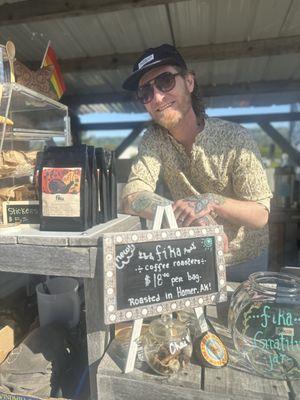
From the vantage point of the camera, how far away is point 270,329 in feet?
3.63

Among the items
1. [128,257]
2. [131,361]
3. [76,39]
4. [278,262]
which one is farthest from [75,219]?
[278,262]

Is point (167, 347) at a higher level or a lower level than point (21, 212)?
lower

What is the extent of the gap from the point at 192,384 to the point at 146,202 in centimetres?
82

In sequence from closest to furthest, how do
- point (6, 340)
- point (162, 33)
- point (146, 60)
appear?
point (6, 340)
point (146, 60)
point (162, 33)

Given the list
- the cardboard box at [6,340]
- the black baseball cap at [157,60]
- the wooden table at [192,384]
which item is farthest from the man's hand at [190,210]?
the cardboard box at [6,340]

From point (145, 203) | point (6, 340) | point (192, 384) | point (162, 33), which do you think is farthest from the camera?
point (162, 33)

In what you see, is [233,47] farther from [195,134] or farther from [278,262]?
[278,262]

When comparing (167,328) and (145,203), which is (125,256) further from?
(145,203)

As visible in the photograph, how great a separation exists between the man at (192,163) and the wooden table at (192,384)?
57cm

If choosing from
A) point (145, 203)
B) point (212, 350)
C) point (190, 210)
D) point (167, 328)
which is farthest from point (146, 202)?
point (212, 350)

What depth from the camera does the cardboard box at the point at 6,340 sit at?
1428 millimetres

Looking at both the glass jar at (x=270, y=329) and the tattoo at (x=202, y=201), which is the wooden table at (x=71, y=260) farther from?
the glass jar at (x=270, y=329)

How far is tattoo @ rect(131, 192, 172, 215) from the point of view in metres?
1.55

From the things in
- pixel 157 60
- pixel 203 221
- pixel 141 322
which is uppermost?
pixel 157 60
